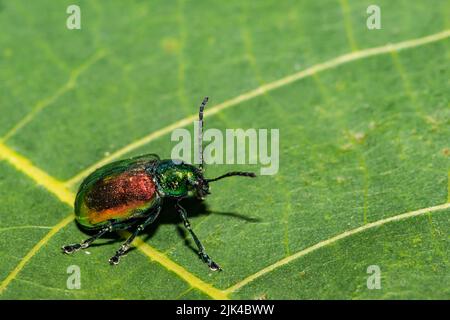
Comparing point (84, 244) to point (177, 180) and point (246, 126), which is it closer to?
point (177, 180)

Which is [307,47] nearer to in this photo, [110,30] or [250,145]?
[250,145]

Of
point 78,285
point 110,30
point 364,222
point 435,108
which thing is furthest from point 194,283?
point 110,30

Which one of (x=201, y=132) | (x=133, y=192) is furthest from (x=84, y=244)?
(x=201, y=132)

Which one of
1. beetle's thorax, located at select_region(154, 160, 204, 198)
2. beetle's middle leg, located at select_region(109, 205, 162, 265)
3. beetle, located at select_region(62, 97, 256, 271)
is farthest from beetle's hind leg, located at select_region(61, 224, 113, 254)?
Result: beetle's thorax, located at select_region(154, 160, 204, 198)

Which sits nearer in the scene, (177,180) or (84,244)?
(84,244)

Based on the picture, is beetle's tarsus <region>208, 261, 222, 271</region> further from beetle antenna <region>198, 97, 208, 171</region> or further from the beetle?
A: beetle antenna <region>198, 97, 208, 171</region>
